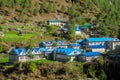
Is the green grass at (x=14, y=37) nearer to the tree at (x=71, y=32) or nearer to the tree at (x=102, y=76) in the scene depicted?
the tree at (x=71, y=32)

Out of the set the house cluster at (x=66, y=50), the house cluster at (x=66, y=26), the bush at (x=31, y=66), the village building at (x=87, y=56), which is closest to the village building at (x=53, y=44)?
the house cluster at (x=66, y=50)

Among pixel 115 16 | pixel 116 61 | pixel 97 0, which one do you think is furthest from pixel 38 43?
pixel 97 0

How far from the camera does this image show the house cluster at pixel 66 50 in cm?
7288

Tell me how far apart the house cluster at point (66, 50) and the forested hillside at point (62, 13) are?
28.6 feet

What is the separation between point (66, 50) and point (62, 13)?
36.7 m

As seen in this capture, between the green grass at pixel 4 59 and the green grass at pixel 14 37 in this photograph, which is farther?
the green grass at pixel 14 37

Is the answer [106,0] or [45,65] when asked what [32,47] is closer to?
[45,65]

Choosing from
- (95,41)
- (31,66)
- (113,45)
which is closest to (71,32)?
(95,41)

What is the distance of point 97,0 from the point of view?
405 feet

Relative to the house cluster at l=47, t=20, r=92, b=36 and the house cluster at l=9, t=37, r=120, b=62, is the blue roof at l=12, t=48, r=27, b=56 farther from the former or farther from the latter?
the house cluster at l=47, t=20, r=92, b=36

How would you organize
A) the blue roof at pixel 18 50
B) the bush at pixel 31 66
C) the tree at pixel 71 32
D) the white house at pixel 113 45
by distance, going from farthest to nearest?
the tree at pixel 71 32
the white house at pixel 113 45
the blue roof at pixel 18 50
the bush at pixel 31 66

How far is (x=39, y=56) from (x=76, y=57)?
7013mm

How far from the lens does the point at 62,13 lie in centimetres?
10938

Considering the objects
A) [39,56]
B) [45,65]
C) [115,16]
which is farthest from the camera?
[115,16]
